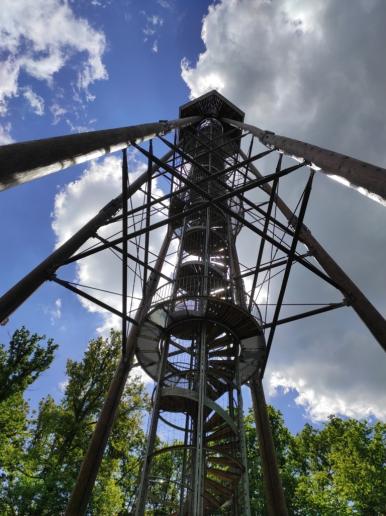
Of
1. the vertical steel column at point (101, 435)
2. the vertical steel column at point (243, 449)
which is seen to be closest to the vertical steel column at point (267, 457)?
the vertical steel column at point (243, 449)

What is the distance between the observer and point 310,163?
5059 mm

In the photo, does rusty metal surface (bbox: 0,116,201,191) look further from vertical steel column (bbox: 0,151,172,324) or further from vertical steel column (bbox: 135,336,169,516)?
vertical steel column (bbox: 135,336,169,516)

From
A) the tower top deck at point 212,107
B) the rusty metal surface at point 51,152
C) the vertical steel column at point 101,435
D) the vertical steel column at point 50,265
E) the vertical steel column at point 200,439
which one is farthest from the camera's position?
the tower top deck at point 212,107

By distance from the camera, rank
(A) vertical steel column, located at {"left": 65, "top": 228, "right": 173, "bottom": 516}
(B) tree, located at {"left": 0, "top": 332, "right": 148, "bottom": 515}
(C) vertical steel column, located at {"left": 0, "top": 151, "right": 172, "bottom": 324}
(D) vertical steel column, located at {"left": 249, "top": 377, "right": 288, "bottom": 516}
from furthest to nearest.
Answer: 1. (B) tree, located at {"left": 0, "top": 332, "right": 148, "bottom": 515}
2. (D) vertical steel column, located at {"left": 249, "top": 377, "right": 288, "bottom": 516}
3. (A) vertical steel column, located at {"left": 65, "top": 228, "right": 173, "bottom": 516}
4. (C) vertical steel column, located at {"left": 0, "top": 151, "right": 172, "bottom": 324}

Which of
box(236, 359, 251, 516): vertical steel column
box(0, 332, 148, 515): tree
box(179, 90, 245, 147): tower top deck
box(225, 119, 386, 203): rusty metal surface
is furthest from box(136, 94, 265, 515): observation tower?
box(179, 90, 245, 147): tower top deck

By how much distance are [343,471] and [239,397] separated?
1329cm

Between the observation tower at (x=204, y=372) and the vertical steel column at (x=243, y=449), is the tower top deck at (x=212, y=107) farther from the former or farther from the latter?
the vertical steel column at (x=243, y=449)

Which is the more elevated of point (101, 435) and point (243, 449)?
point (101, 435)

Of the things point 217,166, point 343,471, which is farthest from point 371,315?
point 343,471

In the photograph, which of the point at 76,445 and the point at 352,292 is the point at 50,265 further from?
the point at 76,445

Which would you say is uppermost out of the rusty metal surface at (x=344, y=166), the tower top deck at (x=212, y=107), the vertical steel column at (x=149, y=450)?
the tower top deck at (x=212, y=107)

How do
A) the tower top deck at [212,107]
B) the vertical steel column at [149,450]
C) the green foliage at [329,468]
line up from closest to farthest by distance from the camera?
the vertical steel column at [149,450] < the green foliage at [329,468] < the tower top deck at [212,107]

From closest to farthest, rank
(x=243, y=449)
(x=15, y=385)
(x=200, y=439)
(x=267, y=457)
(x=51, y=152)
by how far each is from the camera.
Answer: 1. (x=51, y=152)
2. (x=200, y=439)
3. (x=243, y=449)
4. (x=267, y=457)
5. (x=15, y=385)

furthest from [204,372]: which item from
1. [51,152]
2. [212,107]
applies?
[212,107]
